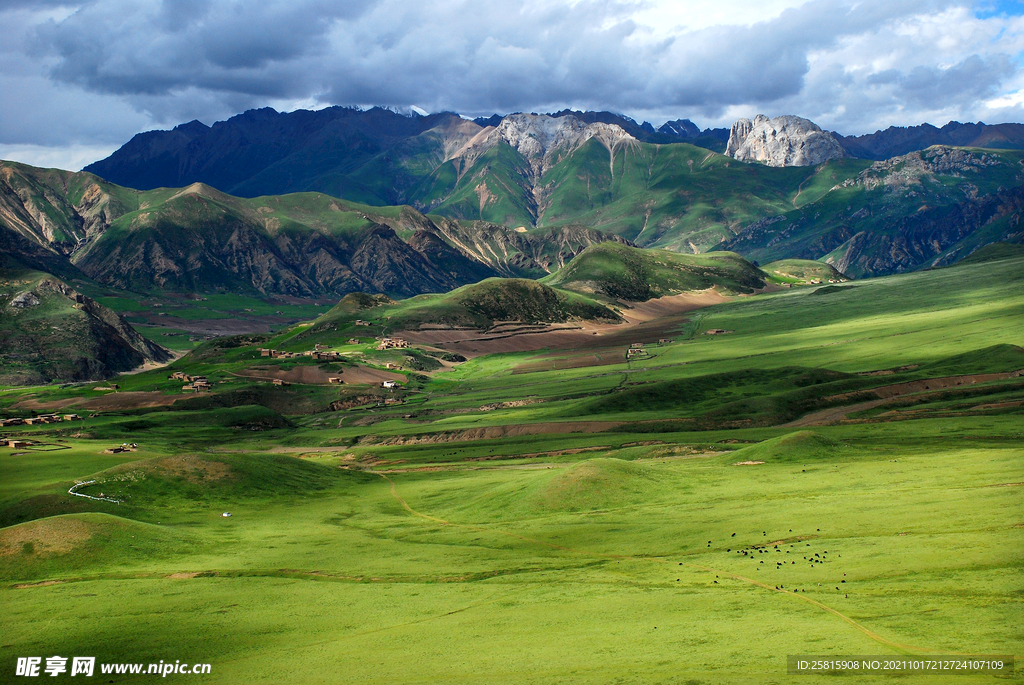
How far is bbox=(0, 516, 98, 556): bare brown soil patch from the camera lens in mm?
58656

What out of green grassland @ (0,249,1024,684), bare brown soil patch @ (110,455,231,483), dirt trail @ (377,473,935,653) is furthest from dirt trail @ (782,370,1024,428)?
bare brown soil patch @ (110,455,231,483)

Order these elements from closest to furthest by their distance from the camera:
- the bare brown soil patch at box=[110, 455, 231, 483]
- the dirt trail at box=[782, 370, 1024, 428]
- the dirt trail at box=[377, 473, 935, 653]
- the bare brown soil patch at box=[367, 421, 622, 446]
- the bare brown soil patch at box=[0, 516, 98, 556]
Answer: the dirt trail at box=[377, 473, 935, 653] → the bare brown soil patch at box=[0, 516, 98, 556] → the bare brown soil patch at box=[110, 455, 231, 483] → the dirt trail at box=[782, 370, 1024, 428] → the bare brown soil patch at box=[367, 421, 622, 446]

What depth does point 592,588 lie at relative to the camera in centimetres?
4934

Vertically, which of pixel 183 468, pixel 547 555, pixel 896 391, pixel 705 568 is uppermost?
pixel 183 468

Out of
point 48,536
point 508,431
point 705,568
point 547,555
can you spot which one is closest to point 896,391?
point 508,431

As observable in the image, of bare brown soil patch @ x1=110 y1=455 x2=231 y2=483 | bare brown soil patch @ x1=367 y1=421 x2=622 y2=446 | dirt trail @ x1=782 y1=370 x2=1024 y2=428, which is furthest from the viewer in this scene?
bare brown soil patch @ x1=367 y1=421 x2=622 y2=446

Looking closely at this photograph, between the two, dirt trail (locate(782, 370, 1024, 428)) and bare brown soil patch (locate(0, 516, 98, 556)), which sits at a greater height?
bare brown soil patch (locate(0, 516, 98, 556))

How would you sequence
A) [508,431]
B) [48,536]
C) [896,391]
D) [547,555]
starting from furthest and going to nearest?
[508,431] < [896,391] < [547,555] < [48,536]

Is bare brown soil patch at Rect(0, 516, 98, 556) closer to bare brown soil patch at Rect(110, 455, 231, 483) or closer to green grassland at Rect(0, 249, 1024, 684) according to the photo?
green grassland at Rect(0, 249, 1024, 684)

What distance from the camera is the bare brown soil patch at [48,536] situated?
2309 inches

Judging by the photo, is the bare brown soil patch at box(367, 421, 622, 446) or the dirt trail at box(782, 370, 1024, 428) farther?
the bare brown soil patch at box(367, 421, 622, 446)

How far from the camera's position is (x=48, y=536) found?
60.1 meters

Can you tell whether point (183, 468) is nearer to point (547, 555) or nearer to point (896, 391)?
point (547, 555)

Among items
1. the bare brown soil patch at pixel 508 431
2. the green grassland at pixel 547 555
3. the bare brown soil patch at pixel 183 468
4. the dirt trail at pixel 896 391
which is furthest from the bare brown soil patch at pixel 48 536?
the dirt trail at pixel 896 391
